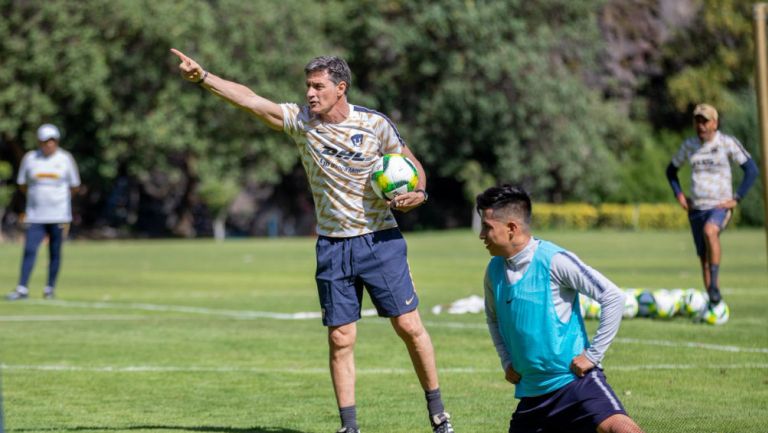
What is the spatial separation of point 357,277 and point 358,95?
159ft

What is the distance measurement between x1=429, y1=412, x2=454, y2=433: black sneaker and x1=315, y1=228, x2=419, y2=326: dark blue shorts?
0.68 m

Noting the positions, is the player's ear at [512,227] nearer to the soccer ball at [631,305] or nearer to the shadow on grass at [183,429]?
the shadow on grass at [183,429]

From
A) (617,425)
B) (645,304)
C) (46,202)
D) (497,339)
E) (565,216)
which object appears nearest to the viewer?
(617,425)

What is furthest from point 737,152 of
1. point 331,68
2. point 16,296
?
point 16,296

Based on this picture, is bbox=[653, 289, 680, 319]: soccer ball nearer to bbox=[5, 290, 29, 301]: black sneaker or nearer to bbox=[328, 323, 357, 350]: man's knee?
bbox=[328, 323, 357, 350]: man's knee

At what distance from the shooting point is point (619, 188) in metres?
56.0

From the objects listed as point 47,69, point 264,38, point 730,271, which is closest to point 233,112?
point 264,38

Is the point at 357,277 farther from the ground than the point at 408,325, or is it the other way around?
the point at 357,277

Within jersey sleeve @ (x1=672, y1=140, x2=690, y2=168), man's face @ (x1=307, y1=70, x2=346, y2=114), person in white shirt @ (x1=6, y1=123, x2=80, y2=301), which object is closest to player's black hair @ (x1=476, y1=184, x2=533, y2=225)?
man's face @ (x1=307, y1=70, x2=346, y2=114)

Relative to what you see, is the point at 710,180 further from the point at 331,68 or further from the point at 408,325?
the point at 331,68

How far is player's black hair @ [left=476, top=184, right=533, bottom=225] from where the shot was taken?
625cm

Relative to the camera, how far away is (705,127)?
48.3ft

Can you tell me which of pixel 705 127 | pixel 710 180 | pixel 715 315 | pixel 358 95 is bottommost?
pixel 715 315

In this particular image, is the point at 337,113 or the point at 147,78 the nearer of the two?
the point at 337,113
